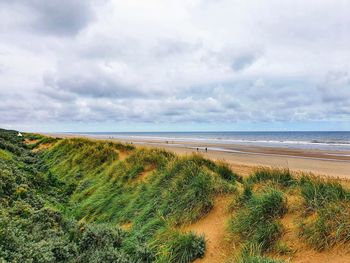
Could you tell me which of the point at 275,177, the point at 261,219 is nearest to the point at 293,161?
the point at 275,177

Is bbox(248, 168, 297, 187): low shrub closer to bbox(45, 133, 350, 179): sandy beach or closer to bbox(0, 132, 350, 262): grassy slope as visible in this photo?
bbox(0, 132, 350, 262): grassy slope

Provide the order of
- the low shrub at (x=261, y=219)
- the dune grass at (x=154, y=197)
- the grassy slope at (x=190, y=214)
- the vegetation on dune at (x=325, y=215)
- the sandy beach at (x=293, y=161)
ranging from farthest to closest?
the sandy beach at (x=293, y=161)
the dune grass at (x=154, y=197)
the low shrub at (x=261, y=219)
the grassy slope at (x=190, y=214)
the vegetation on dune at (x=325, y=215)

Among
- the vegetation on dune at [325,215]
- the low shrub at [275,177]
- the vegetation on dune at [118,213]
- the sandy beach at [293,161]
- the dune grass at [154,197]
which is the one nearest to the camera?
the vegetation on dune at [325,215]

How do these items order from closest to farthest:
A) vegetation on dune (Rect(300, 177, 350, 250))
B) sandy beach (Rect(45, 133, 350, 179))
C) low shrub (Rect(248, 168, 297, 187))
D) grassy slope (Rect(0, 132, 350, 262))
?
vegetation on dune (Rect(300, 177, 350, 250)) → grassy slope (Rect(0, 132, 350, 262)) → low shrub (Rect(248, 168, 297, 187)) → sandy beach (Rect(45, 133, 350, 179))

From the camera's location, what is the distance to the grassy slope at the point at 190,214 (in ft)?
18.4

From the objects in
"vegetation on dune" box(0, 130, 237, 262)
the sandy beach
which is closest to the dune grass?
"vegetation on dune" box(0, 130, 237, 262)

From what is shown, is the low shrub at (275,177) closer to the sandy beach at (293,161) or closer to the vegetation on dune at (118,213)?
the vegetation on dune at (118,213)

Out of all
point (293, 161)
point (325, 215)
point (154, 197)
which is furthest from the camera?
point (293, 161)

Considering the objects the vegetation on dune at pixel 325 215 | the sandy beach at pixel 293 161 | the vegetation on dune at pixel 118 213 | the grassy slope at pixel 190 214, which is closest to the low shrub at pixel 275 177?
the grassy slope at pixel 190 214

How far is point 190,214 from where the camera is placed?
7.61 m

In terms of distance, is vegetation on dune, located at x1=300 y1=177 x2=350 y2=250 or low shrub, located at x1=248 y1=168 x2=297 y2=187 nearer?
vegetation on dune, located at x1=300 y1=177 x2=350 y2=250

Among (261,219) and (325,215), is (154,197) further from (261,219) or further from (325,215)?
(325,215)

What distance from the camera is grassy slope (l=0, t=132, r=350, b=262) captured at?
560 centimetres

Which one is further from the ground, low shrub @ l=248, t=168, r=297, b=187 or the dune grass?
low shrub @ l=248, t=168, r=297, b=187
